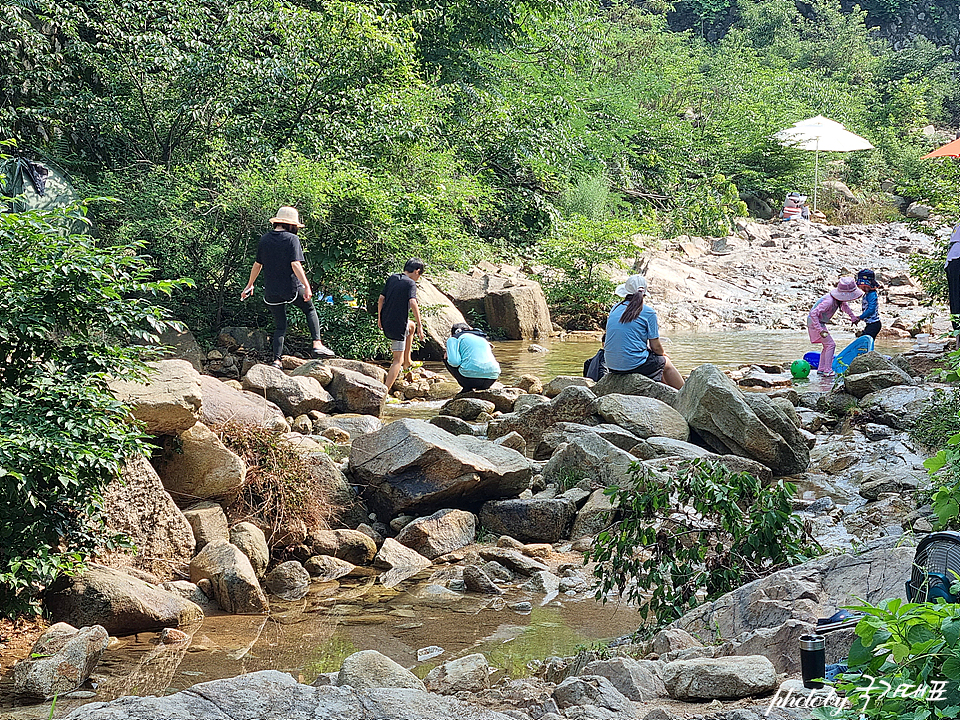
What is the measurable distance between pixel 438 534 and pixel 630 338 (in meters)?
3.95

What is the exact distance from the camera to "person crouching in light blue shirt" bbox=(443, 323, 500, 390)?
10922 mm

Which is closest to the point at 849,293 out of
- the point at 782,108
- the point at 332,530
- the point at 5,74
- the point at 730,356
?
the point at 730,356

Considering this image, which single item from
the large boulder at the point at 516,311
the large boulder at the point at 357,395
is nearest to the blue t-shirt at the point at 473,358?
the large boulder at the point at 357,395

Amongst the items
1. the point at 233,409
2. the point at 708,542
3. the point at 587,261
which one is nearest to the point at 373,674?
the point at 708,542

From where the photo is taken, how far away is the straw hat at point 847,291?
39.4ft

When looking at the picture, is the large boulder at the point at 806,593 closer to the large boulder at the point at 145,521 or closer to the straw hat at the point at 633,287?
the large boulder at the point at 145,521

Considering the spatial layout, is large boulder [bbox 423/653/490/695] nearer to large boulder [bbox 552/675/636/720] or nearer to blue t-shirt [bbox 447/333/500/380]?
large boulder [bbox 552/675/636/720]

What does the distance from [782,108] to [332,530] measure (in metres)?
27.6

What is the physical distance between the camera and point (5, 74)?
12.5m

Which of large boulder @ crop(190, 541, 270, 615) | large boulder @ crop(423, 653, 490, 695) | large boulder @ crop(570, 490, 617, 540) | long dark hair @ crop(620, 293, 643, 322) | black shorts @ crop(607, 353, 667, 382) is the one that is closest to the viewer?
large boulder @ crop(423, 653, 490, 695)

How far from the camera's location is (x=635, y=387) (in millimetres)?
9562

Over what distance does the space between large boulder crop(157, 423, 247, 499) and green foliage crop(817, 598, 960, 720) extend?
5104mm

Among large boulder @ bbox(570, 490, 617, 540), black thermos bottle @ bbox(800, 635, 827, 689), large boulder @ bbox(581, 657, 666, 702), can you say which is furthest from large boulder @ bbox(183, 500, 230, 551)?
black thermos bottle @ bbox(800, 635, 827, 689)

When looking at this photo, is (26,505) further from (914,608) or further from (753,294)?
(753,294)
